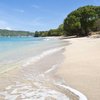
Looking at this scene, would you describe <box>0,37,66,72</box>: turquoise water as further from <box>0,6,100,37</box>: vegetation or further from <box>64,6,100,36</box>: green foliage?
<box>0,6,100,37</box>: vegetation

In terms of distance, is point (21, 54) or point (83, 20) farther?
point (83, 20)

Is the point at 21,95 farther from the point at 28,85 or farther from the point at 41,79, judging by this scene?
the point at 41,79

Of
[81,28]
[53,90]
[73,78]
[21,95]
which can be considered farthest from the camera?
[81,28]

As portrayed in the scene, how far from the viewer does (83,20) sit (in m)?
79.1

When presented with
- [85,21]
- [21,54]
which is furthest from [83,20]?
[21,54]

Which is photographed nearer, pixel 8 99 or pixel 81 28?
pixel 8 99

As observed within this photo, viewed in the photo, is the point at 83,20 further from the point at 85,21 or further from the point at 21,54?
the point at 21,54

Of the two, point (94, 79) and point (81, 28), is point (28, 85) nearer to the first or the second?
point (94, 79)

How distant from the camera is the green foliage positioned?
77562 mm

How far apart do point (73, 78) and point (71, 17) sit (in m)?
73.2

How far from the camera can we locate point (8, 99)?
5824 mm

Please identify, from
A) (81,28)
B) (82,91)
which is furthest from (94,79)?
(81,28)

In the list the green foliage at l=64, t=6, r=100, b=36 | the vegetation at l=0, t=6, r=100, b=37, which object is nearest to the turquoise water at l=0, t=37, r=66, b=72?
the green foliage at l=64, t=6, r=100, b=36

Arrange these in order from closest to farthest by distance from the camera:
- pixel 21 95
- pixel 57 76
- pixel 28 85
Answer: pixel 21 95 < pixel 28 85 < pixel 57 76
